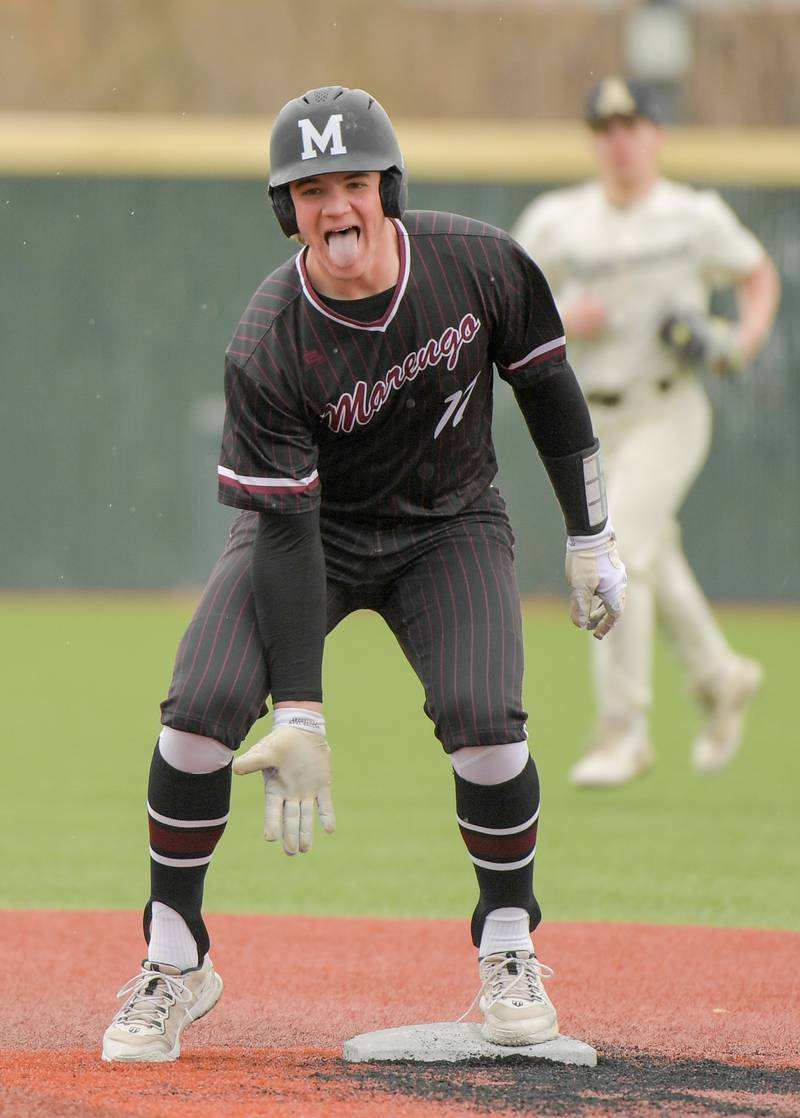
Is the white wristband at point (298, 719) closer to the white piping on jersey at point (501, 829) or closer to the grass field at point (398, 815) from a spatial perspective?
the white piping on jersey at point (501, 829)

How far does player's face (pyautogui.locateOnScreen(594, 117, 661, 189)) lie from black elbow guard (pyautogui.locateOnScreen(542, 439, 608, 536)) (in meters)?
3.62

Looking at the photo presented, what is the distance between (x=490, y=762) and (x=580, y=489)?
657mm

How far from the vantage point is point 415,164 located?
1442cm

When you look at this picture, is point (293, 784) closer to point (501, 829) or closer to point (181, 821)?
point (181, 821)

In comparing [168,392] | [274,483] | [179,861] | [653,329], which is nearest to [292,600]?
[274,483]

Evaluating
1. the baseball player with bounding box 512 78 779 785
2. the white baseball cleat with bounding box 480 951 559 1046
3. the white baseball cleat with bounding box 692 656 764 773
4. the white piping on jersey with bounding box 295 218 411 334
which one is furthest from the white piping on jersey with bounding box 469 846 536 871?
the white baseball cleat with bounding box 692 656 764 773

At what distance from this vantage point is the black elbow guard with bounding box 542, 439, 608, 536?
4160 mm

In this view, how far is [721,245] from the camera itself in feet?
25.6

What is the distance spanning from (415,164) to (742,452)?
11.0ft

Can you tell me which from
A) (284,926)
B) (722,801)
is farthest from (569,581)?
(722,801)

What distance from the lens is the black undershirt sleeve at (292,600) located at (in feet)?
12.6

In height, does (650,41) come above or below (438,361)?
above

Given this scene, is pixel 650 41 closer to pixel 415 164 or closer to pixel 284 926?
pixel 415 164

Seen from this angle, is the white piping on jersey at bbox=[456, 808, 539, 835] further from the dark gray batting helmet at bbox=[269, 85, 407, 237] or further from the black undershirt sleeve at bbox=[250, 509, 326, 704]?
the dark gray batting helmet at bbox=[269, 85, 407, 237]
